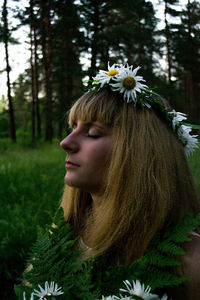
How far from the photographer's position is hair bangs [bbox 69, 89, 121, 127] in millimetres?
1457

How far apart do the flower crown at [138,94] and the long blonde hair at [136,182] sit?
0.05m

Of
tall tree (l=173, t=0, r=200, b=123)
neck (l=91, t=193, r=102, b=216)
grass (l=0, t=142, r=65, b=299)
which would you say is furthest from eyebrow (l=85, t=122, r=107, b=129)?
grass (l=0, t=142, r=65, b=299)

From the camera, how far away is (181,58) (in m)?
2.37

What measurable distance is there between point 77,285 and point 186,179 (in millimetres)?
777

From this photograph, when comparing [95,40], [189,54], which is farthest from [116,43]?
[189,54]

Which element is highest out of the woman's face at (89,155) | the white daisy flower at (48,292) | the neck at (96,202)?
the woman's face at (89,155)

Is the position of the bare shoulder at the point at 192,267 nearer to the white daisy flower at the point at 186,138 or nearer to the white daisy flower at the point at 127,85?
the white daisy flower at the point at 186,138

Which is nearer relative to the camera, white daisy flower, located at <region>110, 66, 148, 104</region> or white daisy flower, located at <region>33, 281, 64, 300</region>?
white daisy flower, located at <region>33, 281, 64, 300</region>

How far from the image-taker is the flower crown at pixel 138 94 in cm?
148

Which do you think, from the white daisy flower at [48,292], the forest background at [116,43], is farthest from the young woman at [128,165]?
the forest background at [116,43]

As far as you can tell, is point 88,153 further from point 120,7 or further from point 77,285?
point 120,7

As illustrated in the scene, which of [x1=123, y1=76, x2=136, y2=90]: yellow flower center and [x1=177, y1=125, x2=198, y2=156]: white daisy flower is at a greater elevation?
[x1=123, y1=76, x2=136, y2=90]: yellow flower center

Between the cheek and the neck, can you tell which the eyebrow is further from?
the neck

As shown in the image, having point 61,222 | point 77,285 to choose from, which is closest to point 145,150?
point 61,222
